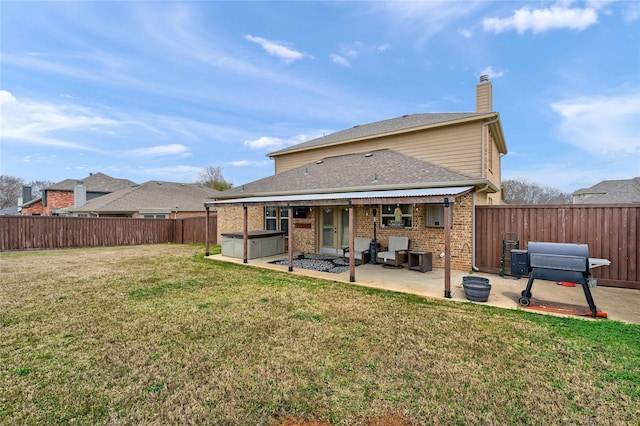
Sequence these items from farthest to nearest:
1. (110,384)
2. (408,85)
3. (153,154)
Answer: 1. (153,154)
2. (408,85)
3. (110,384)

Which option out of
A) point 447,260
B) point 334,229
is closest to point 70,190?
point 334,229

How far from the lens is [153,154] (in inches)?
1162

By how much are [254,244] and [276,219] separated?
8.01ft

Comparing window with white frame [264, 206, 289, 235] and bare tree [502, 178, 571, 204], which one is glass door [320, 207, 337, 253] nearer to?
window with white frame [264, 206, 289, 235]

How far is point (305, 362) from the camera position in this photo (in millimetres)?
3332

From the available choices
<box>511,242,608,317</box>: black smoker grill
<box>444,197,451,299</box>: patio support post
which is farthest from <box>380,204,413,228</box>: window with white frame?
<box>511,242,608,317</box>: black smoker grill

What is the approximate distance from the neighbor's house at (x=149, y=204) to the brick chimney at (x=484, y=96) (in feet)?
60.8

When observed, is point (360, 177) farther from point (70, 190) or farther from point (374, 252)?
point (70, 190)

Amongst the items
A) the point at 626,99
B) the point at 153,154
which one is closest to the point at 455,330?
the point at 626,99

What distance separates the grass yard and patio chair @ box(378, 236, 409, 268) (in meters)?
2.87

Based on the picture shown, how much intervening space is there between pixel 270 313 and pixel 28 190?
156ft

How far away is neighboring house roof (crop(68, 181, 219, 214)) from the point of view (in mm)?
21391

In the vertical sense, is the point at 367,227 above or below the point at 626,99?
below

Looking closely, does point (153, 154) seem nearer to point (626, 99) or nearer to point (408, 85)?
point (408, 85)
